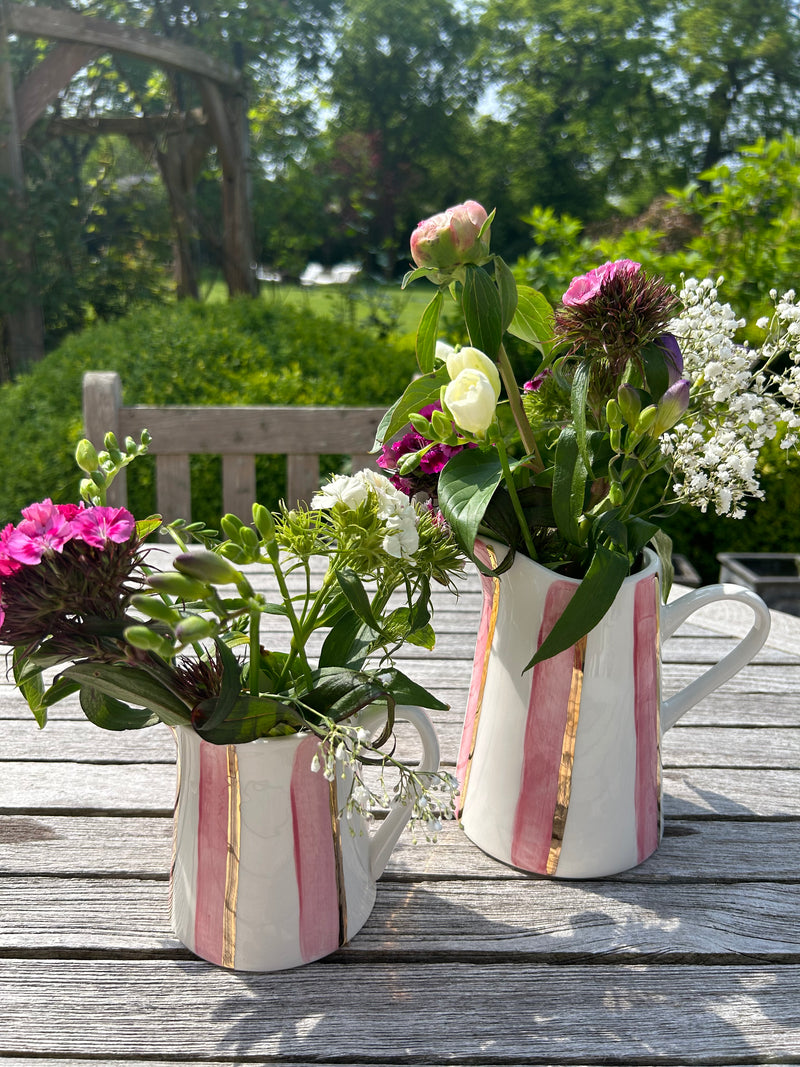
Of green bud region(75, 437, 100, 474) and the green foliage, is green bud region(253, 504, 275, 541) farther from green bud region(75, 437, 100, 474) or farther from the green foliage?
the green foliage

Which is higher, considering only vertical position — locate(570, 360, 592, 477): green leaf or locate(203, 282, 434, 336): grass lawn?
locate(203, 282, 434, 336): grass lawn

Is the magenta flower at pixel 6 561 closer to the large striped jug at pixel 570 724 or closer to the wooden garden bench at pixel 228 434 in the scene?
the large striped jug at pixel 570 724

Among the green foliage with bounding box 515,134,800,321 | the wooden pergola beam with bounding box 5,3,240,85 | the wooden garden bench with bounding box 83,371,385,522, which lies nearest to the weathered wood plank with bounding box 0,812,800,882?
the wooden garden bench with bounding box 83,371,385,522

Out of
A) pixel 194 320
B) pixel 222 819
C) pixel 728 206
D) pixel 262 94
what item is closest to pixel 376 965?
pixel 222 819

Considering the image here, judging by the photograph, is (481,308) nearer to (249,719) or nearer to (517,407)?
(517,407)

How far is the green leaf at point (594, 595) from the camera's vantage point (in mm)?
585

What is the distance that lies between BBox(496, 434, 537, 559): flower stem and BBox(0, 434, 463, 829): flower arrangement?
0.05m

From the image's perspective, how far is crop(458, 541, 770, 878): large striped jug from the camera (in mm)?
655

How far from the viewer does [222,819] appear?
0.57 m

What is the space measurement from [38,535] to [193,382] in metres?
2.72

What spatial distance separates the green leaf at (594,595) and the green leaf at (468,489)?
0.23 ft

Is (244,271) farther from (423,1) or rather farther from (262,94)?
(423,1)

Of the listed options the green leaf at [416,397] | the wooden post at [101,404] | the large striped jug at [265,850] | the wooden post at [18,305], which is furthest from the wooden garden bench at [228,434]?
the wooden post at [18,305]

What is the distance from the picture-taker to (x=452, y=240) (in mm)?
576
